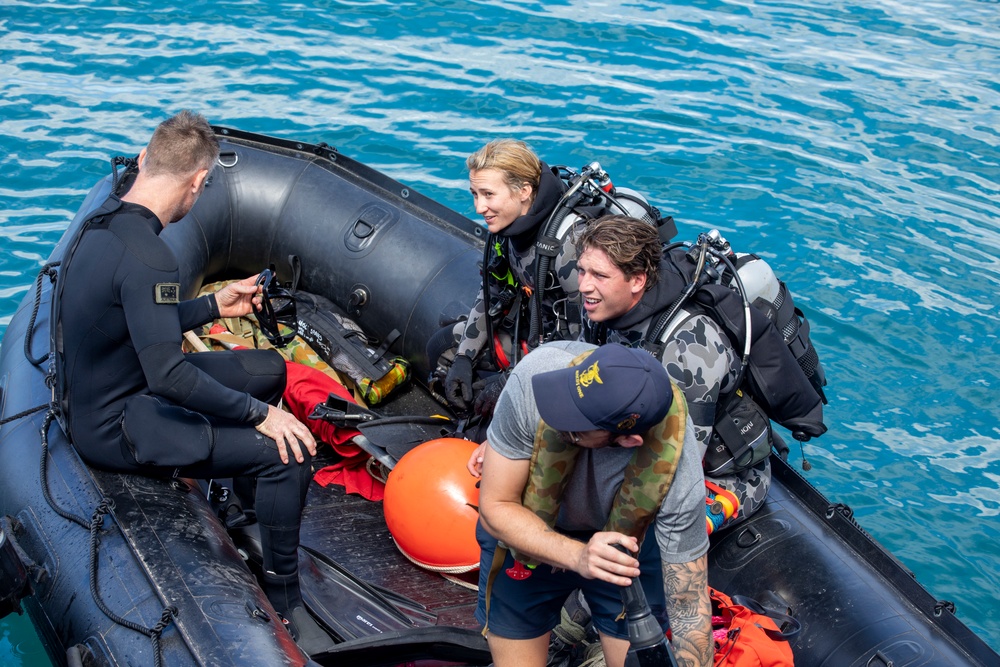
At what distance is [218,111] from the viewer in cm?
880

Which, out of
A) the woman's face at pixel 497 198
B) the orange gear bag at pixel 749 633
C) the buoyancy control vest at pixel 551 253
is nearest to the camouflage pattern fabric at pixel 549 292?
the buoyancy control vest at pixel 551 253

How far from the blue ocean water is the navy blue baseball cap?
318 centimetres

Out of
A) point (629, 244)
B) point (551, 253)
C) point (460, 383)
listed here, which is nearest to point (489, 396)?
point (460, 383)

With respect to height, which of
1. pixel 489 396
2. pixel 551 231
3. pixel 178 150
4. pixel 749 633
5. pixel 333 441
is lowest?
pixel 333 441

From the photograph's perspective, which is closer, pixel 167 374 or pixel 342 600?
pixel 167 374

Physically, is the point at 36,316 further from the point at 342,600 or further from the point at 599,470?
the point at 599,470

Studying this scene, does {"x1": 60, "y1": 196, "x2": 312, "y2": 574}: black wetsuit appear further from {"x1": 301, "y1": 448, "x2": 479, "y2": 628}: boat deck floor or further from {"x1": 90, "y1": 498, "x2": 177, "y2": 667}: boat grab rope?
{"x1": 301, "y1": 448, "x2": 479, "y2": 628}: boat deck floor

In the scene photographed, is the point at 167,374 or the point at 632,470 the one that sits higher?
the point at 632,470

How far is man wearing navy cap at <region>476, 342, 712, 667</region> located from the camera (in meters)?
2.28

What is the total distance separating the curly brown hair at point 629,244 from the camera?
3.15m

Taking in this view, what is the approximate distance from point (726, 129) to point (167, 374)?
6982 mm

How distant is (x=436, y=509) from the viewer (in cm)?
378

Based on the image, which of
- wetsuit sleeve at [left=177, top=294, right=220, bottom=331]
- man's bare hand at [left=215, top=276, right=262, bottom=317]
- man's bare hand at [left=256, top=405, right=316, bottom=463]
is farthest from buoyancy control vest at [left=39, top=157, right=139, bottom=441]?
man's bare hand at [left=256, top=405, right=316, bottom=463]

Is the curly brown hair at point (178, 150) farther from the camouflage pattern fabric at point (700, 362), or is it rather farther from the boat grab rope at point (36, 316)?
the camouflage pattern fabric at point (700, 362)
